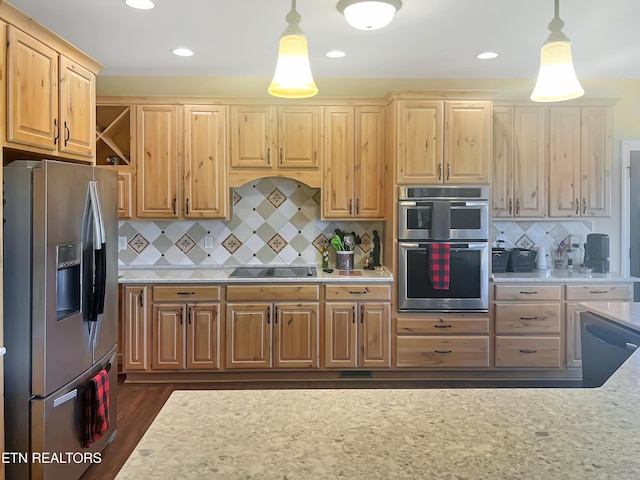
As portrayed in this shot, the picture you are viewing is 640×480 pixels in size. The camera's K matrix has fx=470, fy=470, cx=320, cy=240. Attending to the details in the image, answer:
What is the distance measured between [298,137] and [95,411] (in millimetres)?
2623

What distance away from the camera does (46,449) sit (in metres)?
2.11

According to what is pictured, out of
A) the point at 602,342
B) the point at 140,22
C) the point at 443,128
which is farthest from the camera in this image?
the point at 443,128

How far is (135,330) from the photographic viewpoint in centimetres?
382

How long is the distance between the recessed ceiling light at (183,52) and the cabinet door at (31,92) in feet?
4.47

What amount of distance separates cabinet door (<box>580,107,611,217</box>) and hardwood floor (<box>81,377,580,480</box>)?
5.05 ft

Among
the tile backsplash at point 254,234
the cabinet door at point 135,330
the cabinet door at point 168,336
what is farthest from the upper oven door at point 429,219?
the cabinet door at point 135,330

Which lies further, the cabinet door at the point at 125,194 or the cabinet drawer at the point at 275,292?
the cabinet door at the point at 125,194

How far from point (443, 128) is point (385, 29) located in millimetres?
1041

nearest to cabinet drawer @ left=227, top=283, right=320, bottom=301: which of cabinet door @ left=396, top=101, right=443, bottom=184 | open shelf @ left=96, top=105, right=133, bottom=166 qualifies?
cabinet door @ left=396, top=101, right=443, bottom=184

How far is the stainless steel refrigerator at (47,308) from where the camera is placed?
2.06 meters

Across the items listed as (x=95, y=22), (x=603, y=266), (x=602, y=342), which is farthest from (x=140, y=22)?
(x=603, y=266)

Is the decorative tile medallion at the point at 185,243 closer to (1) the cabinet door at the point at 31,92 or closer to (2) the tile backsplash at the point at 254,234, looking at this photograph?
(2) the tile backsplash at the point at 254,234

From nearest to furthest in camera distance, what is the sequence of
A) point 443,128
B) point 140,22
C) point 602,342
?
point 602,342, point 140,22, point 443,128

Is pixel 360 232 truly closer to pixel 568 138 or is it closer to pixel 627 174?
pixel 568 138
